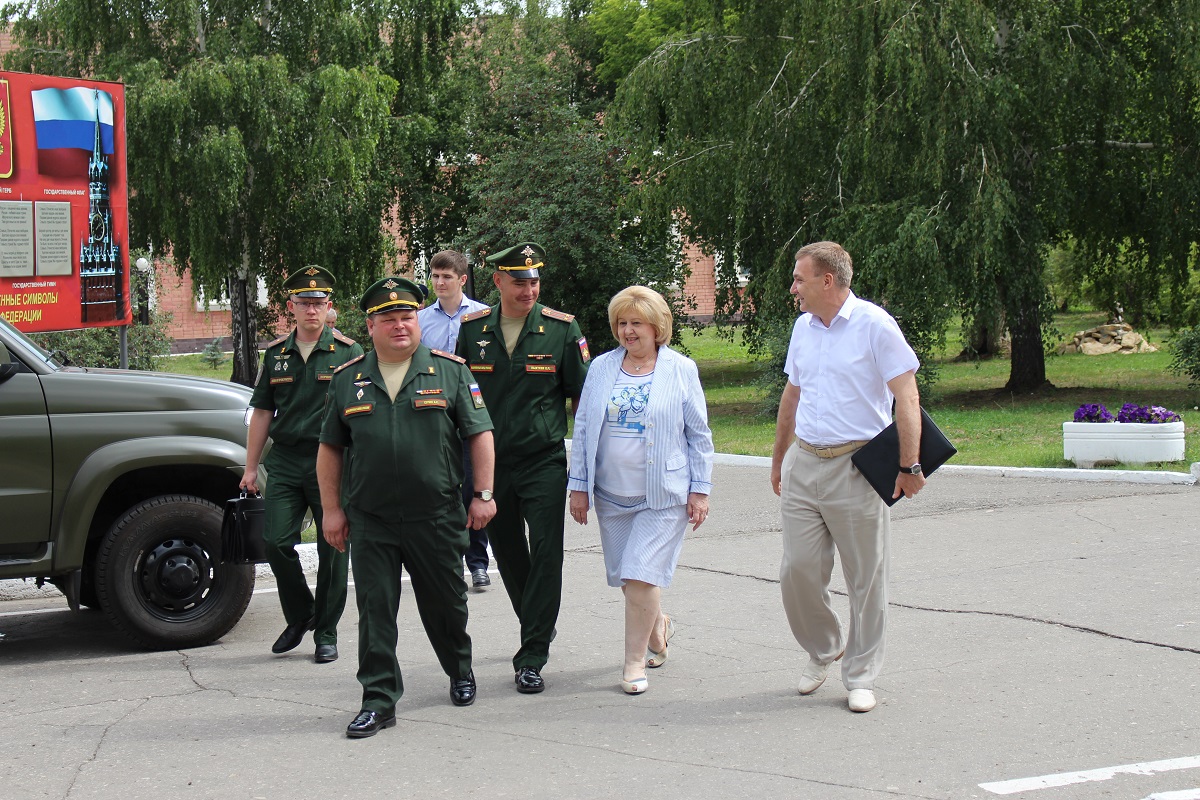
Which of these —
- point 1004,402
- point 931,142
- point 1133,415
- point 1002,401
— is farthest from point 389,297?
point 1002,401

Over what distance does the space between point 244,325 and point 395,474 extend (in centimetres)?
2417

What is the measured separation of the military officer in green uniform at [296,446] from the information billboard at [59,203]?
552cm

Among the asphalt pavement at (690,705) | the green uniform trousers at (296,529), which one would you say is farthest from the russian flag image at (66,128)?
the green uniform trousers at (296,529)

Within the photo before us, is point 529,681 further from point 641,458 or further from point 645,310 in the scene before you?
point 645,310

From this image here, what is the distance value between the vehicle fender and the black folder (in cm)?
344

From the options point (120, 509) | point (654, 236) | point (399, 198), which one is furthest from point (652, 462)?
point (399, 198)

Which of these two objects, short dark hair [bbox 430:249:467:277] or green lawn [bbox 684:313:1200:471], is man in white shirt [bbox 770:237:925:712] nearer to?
short dark hair [bbox 430:249:467:277]

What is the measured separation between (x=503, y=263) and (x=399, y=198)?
27242 millimetres

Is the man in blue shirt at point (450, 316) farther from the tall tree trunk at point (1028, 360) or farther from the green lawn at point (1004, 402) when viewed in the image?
the tall tree trunk at point (1028, 360)

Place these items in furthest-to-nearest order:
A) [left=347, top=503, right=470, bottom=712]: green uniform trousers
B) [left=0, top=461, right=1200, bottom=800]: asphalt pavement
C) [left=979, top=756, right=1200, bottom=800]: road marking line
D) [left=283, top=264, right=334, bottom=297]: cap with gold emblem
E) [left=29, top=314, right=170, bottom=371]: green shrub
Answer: [left=29, top=314, right=170, bottom=371]: green shrub < [left=283, top=264, right=334, bottom=297]: cap with gold emblem < [left=347, top=503, right=470, bottom=712]: green uniform trousers < [left=0, top=461, right=1200, bottom=800]: asphalt pavement < [left=979, top=756, right=1200, bottom=800]: road marking line

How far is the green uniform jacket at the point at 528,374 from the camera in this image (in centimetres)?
587

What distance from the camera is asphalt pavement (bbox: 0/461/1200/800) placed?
4566 mm

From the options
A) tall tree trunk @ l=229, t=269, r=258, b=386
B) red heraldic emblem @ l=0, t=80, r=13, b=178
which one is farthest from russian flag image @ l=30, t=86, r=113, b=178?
tall tree trunk @ l=229, t=269, r=258, b=386

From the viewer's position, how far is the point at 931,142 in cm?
1819
